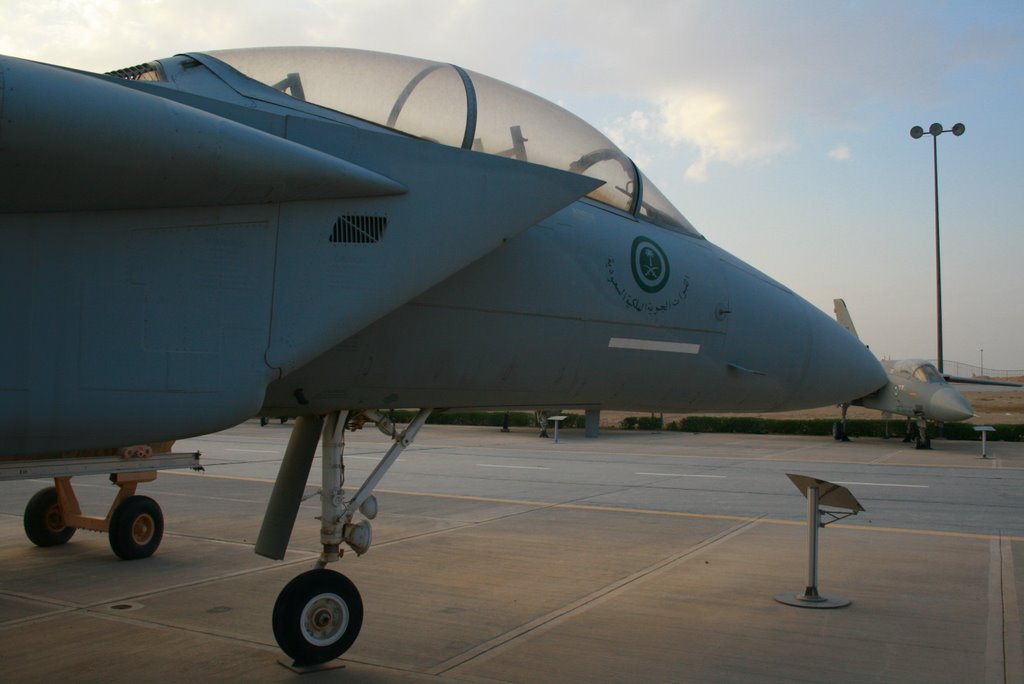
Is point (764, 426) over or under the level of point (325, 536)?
over

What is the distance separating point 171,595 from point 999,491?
13.2 meters

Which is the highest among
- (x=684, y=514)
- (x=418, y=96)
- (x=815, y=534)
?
(x=418, y=96)

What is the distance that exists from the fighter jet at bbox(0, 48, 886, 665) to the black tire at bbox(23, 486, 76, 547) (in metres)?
4.35

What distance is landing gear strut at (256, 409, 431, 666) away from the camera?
505 cm

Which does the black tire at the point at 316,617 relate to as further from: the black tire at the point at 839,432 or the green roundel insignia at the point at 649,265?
the black tire at the point at 839,432

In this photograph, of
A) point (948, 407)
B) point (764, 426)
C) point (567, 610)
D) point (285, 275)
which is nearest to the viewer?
point (285, 275)

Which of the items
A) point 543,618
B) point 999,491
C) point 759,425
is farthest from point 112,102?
point 759,425

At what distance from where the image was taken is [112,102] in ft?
9.82

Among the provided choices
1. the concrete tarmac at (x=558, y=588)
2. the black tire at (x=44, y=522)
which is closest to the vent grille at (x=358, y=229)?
the concrete tarmac at (x=558, y=588)

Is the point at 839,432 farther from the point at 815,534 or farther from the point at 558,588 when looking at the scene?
the point at 558,588

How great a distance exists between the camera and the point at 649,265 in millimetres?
5293

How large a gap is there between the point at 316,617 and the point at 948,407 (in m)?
22.9

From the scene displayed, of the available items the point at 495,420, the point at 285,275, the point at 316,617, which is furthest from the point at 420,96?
the point at 495,420

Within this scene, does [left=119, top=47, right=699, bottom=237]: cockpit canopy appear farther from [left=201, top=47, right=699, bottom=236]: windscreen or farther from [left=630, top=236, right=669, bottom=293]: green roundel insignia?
[left=630, top=236, right=669, bottom=293]: green roundel insignia
